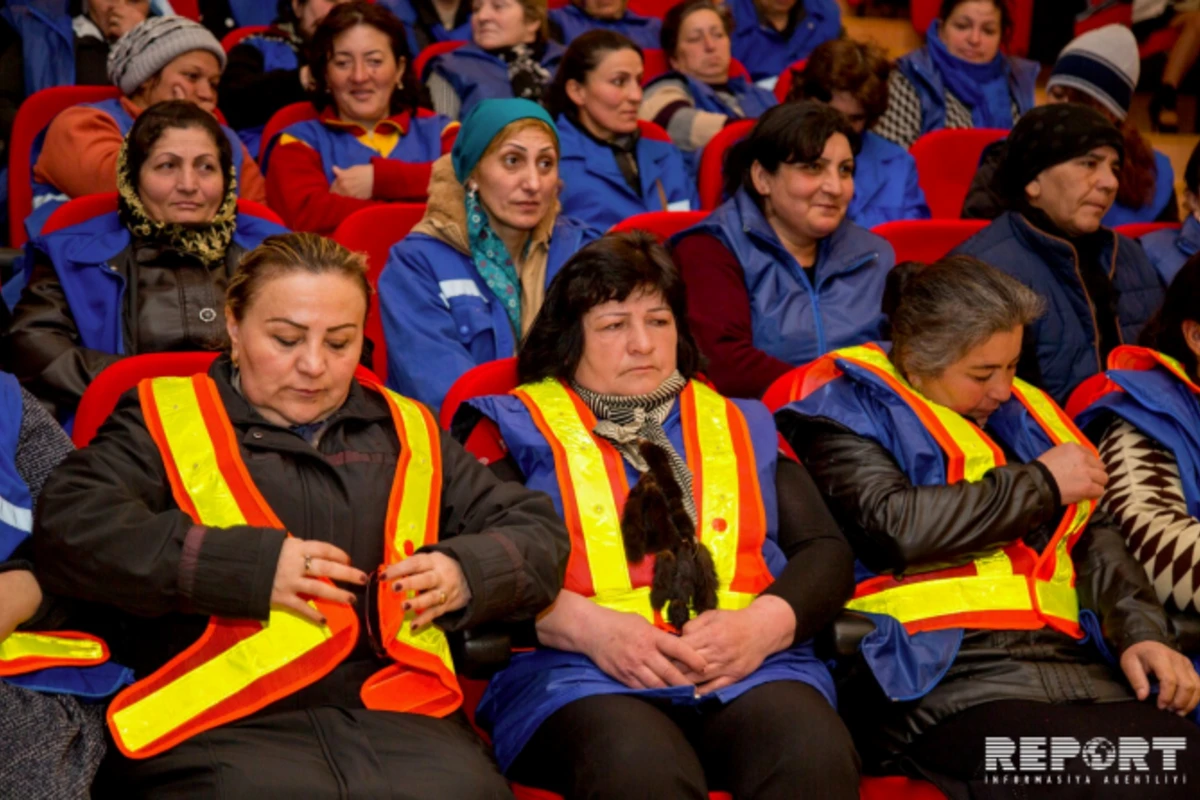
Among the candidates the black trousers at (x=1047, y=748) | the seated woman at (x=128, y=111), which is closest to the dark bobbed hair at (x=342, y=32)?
the seated woman at (x=128, y=111)

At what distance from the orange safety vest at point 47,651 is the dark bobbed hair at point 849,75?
2974 mm

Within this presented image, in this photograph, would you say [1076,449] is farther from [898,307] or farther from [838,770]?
[838,770]

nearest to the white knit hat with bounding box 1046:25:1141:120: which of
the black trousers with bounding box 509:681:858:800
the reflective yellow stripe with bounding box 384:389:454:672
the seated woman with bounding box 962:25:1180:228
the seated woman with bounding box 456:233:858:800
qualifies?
the seated woman with bounding box 962:25:1180:228

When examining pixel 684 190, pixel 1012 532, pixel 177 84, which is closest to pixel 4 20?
pixel 177 84

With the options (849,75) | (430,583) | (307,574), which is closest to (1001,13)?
(849,75)

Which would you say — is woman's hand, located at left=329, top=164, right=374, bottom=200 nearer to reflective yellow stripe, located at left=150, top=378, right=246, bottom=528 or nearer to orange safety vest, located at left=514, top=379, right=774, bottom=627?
orange safety vest, located at left=514, top=379, right=774, bottom=627

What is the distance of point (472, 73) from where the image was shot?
4.76 meters

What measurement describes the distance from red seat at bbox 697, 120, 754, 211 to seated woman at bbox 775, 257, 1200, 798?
175cm

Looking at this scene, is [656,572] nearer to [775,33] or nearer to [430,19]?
[430,19]

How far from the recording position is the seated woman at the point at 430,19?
544cm

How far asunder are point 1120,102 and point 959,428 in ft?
8.33

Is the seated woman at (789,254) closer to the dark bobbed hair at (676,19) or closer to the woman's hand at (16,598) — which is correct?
the woman's hand at (16,598)

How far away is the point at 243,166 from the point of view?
13.1 ft

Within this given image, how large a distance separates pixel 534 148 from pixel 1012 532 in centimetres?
156
